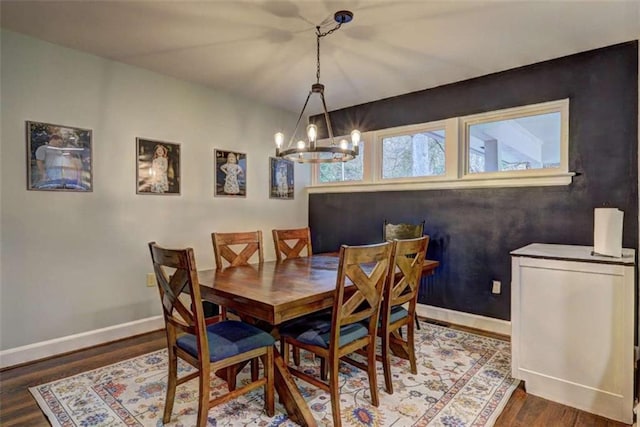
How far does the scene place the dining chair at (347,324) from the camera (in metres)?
1.80

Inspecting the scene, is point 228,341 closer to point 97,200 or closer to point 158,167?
point 97,200

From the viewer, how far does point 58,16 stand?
7.80 feet

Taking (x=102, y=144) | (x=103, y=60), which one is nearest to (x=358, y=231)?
(x=102, y=144)

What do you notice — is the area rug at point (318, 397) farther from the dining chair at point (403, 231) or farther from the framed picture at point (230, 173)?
the framed picture at point (230, 173)

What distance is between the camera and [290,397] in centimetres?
193

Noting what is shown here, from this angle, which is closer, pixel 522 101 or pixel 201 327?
pixel 201 327

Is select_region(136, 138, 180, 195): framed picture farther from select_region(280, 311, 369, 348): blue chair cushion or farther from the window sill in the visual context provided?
select_region(280, 311, 369, 348): blue chair cushion

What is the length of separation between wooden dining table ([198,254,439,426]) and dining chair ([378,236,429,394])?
0.38 metres

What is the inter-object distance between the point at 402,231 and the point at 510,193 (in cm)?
104

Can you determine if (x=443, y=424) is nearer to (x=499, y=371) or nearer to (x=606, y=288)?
(x=499, y=371)

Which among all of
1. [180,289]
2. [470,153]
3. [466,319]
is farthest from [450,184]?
[180,289]

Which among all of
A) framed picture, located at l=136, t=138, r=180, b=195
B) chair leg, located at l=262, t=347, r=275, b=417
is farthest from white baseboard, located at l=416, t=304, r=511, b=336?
framed picture, located at l=136, t=138, r=180, b=195

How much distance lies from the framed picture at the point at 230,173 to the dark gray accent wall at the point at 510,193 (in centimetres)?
134

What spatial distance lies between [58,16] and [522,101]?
12.1ft
